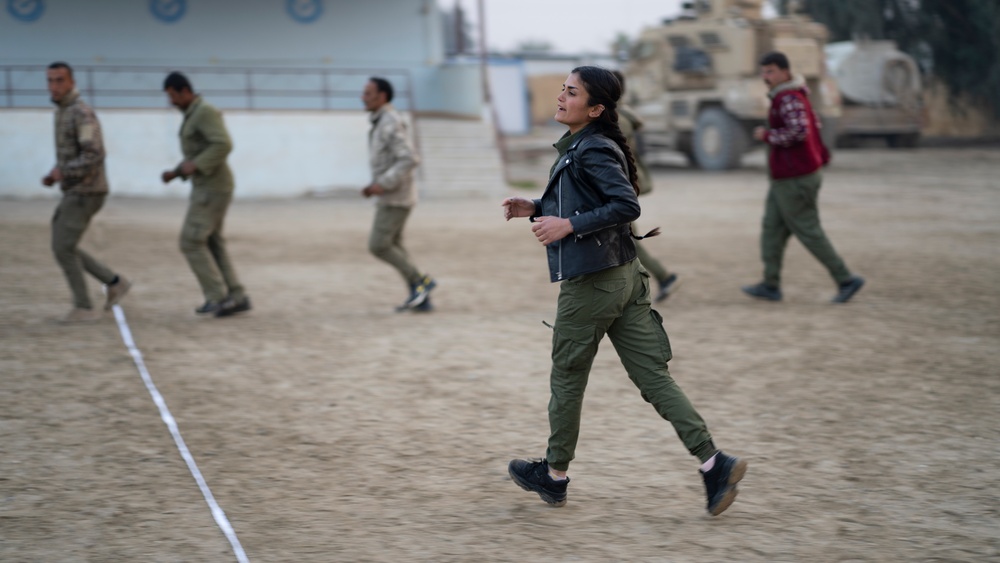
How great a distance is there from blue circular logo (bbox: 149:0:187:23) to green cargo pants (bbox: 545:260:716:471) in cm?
2019

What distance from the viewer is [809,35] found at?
21.7 m

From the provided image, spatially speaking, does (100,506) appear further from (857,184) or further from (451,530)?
(857,184)

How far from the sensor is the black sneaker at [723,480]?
12.5ft

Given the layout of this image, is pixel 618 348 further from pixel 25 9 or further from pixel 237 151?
pixel 25 9

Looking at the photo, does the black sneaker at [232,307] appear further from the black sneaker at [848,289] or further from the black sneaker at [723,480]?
the black sneaker at [723,480]

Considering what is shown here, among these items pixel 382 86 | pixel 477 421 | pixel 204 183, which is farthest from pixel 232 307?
pixel 477 421

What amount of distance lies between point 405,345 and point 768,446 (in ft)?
9.66

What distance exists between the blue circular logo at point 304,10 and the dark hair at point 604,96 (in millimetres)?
20115

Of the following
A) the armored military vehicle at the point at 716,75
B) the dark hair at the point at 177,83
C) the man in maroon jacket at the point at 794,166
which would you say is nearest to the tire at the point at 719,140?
the armored military vehicle at the point at 716,75

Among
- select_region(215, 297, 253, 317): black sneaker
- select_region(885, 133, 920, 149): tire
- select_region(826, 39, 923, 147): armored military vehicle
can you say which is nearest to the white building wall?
select_region(215, 297, 253, 317): black sneaker

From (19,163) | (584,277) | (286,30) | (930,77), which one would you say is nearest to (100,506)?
(584,277)

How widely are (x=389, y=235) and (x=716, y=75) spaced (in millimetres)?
15457

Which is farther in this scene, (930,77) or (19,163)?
(930,77)

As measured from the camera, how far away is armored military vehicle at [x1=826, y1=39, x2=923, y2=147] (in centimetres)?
2431
